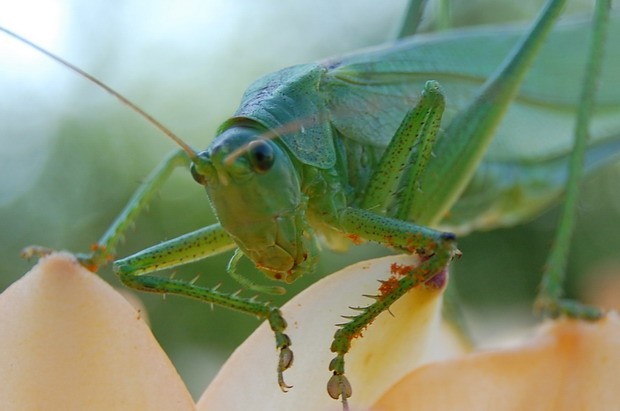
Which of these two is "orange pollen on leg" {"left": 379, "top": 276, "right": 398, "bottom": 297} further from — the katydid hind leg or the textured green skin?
the katydid hind leg

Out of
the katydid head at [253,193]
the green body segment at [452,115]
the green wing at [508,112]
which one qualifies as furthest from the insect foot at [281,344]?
the green wing at [508,112]

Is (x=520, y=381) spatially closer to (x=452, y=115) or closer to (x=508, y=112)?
(x=452, y=115)

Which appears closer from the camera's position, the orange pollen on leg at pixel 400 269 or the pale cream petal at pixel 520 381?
the pale cream petal at pixel 520 381

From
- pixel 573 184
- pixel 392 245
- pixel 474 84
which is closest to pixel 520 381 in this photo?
pixel 392 245

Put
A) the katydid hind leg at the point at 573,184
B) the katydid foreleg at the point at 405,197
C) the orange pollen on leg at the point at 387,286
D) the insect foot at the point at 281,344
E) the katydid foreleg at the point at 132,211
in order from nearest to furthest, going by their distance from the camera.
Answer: the insect foot at the point at 281,344
the orange pollen on leg at the point at 387,286
the katydid foreleg at the point at 405,197
the katydid hind leg at the point at 573,184
the katydid foreleg at the point at 132,211

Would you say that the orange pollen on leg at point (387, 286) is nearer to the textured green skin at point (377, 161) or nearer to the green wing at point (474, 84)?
the textured green skin at point (377, 161)
